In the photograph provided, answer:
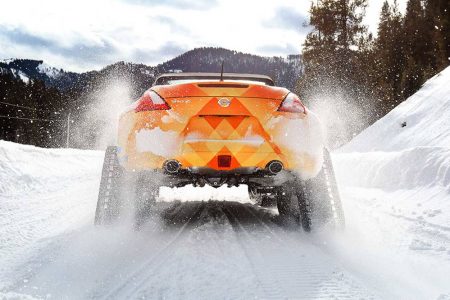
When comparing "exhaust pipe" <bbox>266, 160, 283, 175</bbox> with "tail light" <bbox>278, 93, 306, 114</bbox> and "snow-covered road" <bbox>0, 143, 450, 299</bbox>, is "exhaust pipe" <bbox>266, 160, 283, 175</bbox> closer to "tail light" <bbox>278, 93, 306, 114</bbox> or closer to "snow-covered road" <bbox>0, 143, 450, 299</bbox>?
"tail light" <bbox>278, 93, 306, 114</bbox>

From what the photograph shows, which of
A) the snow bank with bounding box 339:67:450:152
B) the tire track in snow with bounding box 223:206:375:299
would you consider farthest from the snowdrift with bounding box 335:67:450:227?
the tire track in snow with bounding box 223:206:375:299

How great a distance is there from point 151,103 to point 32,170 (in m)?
5.80

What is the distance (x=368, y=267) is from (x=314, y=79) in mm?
25780

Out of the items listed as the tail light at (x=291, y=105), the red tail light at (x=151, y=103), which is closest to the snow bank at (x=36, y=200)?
the red tail light at (x=151, y=103)

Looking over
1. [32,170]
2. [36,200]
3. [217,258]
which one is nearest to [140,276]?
[217,258]

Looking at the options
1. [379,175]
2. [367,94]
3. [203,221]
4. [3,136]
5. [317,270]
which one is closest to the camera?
[317,270]

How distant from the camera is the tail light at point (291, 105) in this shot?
4234 mm

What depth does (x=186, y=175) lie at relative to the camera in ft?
14.4

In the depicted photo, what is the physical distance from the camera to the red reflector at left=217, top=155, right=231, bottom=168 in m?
4.09

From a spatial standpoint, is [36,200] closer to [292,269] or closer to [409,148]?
[292,269]

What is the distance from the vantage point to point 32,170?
29.7 feet

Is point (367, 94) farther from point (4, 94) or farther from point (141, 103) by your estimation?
point (4, 94)

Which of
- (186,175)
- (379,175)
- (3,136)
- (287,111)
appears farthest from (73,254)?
(3,136)

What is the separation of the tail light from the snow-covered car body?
0.4 inches
